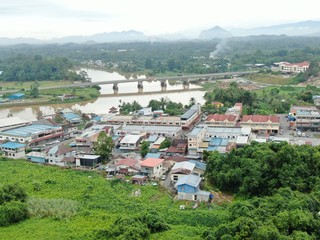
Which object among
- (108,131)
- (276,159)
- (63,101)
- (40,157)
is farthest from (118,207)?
(63,101)

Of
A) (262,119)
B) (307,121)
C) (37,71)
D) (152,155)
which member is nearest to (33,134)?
(152,155)

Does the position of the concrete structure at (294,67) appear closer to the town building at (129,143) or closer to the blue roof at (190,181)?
the town building at (129,143)

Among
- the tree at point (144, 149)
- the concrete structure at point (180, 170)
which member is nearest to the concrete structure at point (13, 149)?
Result: the tree at point (144, 149)

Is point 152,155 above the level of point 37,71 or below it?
below

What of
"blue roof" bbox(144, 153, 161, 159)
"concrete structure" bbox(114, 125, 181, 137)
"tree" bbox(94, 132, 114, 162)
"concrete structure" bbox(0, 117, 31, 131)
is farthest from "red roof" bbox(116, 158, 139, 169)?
"concrete structure" bbox(0, 117, 31, 131)

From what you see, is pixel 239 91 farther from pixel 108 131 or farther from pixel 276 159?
pixel 276 159

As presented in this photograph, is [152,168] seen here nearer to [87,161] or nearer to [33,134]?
[87,161]
